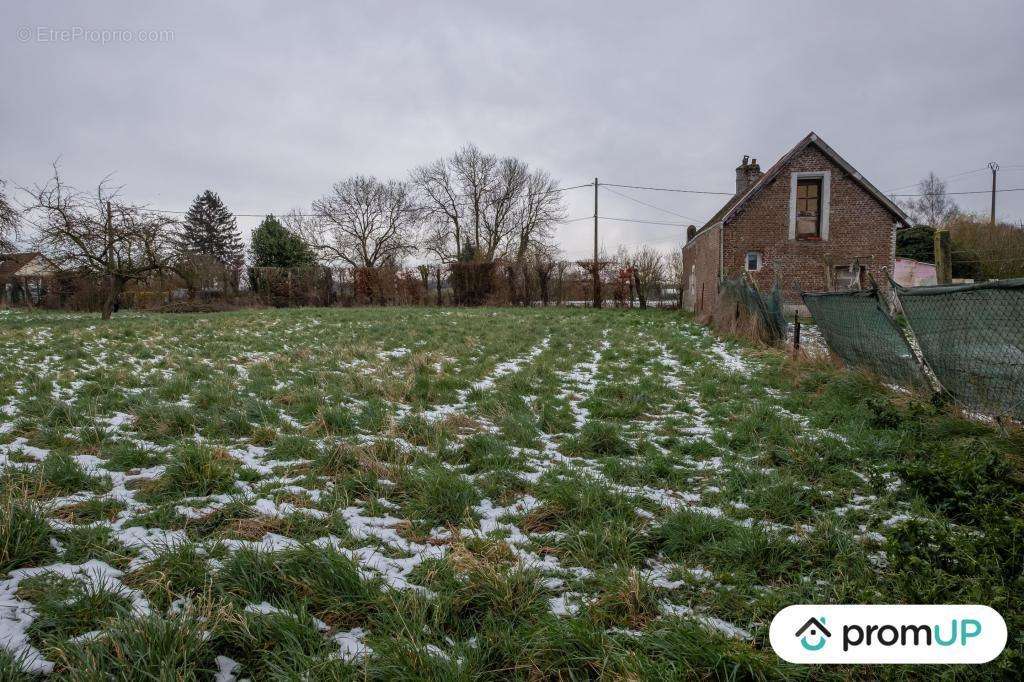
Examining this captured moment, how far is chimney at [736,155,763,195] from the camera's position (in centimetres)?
2441

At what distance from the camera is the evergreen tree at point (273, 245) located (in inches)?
1437

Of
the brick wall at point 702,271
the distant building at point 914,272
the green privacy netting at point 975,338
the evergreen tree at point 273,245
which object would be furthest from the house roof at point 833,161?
the evergreen tree at point 273,245

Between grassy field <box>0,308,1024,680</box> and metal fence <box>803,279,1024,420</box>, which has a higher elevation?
metal fence <box>803,279,1024,420</box>

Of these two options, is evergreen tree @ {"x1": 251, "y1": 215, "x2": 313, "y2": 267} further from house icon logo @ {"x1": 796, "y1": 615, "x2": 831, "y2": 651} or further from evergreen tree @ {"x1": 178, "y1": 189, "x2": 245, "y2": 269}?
house icon logo @ {"x1": 796, "y1": 615, "x2": 831, "y2": 651}

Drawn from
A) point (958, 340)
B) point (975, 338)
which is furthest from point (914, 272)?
point (975, 338)

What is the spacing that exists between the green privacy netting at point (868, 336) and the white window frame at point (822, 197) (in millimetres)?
14306

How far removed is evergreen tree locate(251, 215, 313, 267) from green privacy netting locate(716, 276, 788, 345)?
33.2 m

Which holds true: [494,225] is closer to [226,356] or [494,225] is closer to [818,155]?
[818,155]

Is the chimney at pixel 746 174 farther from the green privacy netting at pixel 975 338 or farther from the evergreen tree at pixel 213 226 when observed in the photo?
the evergreen tree at pixel 213 226

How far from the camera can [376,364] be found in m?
7.73

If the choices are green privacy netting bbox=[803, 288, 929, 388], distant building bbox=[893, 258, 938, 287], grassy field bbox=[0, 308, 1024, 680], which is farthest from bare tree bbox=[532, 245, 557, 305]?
grassy field bbox=[0, 308, 1024, 680]

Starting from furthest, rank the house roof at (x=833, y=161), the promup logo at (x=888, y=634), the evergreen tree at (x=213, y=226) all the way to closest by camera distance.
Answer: the evergreen tree at (x=213, y=226)
the house roof at (x=833, y=161)
the promup logo at (x=888, y=634)

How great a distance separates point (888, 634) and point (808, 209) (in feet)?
70.0

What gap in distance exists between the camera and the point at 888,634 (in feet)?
6.56
